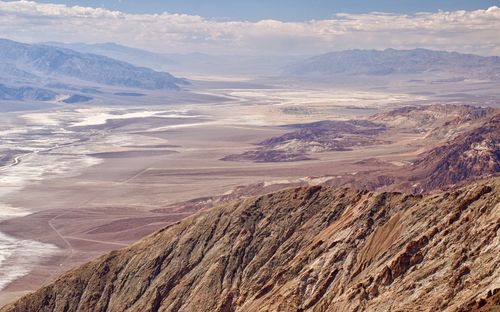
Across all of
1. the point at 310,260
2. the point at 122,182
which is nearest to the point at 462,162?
the point at 122,182

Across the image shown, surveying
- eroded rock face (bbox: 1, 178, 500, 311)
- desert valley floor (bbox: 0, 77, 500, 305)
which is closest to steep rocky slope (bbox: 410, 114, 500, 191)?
desert valley floor (bbox: 0, 77, 500, 305)

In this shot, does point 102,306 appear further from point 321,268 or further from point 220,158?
point 220,158

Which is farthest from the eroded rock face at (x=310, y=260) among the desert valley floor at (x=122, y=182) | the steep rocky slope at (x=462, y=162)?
the steep rocky slope at (x=462, y=162)

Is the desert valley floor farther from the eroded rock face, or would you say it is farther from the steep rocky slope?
the eroded rock face

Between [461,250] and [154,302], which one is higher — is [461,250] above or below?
above

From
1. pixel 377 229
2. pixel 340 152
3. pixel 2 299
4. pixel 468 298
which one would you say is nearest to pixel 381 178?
pixel 340 152

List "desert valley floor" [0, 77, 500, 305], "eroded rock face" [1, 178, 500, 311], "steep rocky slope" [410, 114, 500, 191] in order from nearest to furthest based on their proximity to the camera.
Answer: "eroded rock face" [1, 178, 500, 311] < "desert valley floor" [0, 77, 500, 305] < "steep rocky slope" [410, 114, 500, 191]

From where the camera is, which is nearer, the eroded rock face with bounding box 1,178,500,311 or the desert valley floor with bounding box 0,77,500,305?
the eroded rock face with bounding box 1,178,500,311

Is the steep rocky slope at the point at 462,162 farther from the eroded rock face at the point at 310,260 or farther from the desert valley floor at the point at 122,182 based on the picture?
the eroded rock face at the point at 310,260
